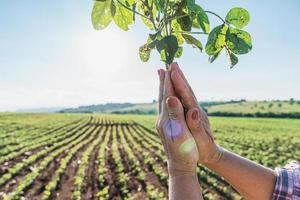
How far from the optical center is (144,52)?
1229 millimetres

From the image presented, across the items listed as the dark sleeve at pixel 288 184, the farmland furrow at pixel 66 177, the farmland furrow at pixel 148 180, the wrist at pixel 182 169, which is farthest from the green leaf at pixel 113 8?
the farmland furrow at pixel 66 177

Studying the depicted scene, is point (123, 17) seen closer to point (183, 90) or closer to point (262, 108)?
point (183, 90)

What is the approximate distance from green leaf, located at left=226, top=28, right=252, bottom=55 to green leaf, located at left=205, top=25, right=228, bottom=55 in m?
0.02

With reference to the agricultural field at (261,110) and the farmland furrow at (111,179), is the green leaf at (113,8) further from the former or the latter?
the agricultural field at (261,110)

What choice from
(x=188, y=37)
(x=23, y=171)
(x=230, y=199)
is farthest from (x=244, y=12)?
(x=23, y=171)

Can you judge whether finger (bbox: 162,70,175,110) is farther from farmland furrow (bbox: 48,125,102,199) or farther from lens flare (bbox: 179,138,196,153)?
farmland furrow (bbox: 48,125,102,199)

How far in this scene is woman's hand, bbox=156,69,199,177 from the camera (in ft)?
3.55

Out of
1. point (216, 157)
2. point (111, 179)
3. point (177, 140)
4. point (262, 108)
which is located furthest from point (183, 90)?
point (262, 108)

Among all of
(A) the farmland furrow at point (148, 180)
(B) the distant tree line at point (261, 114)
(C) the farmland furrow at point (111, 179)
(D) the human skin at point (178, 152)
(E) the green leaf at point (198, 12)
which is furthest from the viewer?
(B) the distant tree line at point (261, 114)

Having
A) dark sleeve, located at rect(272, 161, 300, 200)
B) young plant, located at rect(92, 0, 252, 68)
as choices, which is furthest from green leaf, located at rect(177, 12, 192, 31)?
dark sleeve, located at rect(272, 161, 300, 200)

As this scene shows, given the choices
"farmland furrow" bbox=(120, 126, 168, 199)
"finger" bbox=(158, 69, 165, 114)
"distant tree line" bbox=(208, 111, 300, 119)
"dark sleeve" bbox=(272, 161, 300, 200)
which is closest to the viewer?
"finger" bbox=(158, 69, 165, 114)

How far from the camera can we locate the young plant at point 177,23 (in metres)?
1.02

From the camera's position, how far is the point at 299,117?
64250 mm

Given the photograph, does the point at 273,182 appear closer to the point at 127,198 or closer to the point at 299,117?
the point at 127,198
